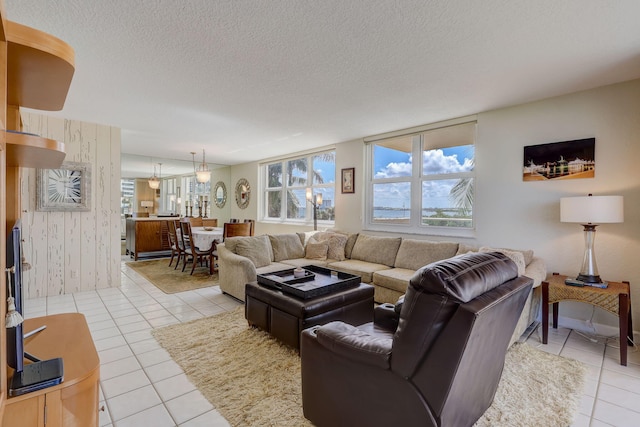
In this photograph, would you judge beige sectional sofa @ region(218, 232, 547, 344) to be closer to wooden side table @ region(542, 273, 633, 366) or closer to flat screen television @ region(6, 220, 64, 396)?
wooden side table @ region(542, 273, 633, 366)

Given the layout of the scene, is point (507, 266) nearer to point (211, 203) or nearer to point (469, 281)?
point (469, 281)

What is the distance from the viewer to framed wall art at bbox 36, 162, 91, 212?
4105mm

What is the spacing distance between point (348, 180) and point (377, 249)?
154 cm

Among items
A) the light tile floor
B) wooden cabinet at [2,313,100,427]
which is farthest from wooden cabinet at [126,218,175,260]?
wooden cabinet at [2,313,100,427]

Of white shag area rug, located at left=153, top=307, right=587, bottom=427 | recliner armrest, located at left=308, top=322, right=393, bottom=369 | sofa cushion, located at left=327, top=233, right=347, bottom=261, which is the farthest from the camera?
sofa cushion, located at left=327, top=233, right=347, bottom=261

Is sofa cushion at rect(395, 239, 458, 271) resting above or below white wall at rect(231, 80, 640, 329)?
below

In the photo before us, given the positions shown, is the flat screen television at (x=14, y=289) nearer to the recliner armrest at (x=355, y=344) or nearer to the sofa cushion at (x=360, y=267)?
the recliner armrest at (x=355, y=344)

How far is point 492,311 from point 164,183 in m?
13.4

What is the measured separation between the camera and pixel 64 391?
1042mm

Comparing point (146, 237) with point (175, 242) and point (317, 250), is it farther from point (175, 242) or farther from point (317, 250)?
point (317, 250)

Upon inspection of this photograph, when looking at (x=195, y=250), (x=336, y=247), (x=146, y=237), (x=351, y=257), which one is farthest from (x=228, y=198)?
(x=351, y=257)

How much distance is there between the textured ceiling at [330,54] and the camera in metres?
1.92

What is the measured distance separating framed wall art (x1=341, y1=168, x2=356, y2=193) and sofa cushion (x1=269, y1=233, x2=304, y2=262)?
132 centimetres

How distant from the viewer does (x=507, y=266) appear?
1550mm
